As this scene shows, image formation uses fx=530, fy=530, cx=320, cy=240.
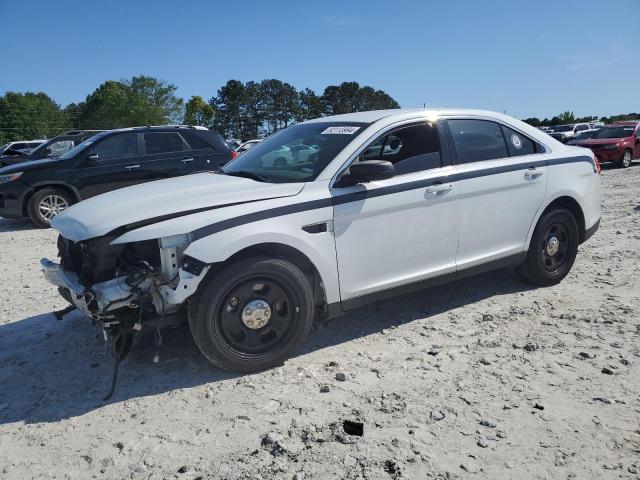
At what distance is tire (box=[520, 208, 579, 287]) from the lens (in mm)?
5129

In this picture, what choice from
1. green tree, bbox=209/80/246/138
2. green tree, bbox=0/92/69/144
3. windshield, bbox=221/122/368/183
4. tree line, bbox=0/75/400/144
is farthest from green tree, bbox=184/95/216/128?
windshield, bbox=221/122/368/183

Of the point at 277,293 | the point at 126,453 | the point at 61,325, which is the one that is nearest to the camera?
the point at 126,453

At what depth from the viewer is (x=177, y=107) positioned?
85.2 meters

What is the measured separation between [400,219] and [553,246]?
2.10 meters

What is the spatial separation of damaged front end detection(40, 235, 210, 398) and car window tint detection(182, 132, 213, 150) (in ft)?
22.3

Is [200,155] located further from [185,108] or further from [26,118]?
[26,118]

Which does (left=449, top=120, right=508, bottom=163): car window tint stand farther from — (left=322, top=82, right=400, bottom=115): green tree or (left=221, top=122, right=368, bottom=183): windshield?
(left=322, top=82, right=400, bottom=115): green tree

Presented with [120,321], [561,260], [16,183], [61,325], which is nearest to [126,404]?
[120,321]

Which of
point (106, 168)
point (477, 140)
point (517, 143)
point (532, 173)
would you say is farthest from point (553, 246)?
point (106, 168)

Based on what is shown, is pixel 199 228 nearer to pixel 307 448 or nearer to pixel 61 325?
pixel 307 448

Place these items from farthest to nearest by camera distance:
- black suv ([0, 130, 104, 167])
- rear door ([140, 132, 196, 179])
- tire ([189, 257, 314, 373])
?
1. black suv ([0, 130, 104, 167])
2. rear door ([140, 132, 196, 179])
3. tire ([189, 257, 314, 373])

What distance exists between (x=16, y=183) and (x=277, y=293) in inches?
306

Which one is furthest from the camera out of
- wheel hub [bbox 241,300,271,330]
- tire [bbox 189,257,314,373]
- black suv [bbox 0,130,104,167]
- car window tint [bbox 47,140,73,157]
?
car window tint [bbox 47,140,73,157]

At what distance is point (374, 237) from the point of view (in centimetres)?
400
